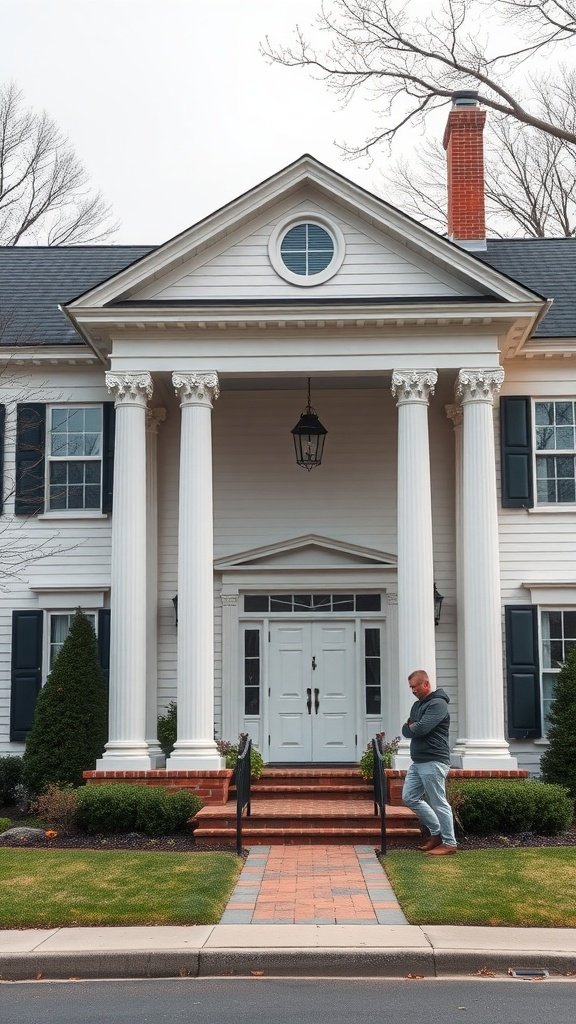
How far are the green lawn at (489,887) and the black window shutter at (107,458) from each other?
736 cm

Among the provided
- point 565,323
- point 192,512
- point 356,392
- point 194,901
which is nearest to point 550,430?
point 565,323

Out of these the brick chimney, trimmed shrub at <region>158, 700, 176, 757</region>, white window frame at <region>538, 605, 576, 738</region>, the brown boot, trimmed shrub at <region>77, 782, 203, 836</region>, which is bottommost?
the brown boot

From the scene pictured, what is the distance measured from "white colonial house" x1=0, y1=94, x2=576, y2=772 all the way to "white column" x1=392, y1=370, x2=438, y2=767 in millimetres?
37

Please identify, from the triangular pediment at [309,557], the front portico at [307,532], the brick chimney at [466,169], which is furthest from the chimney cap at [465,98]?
the triangular pediment at [309,557]

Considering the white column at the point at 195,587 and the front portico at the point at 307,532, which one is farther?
the front portico at the point at 307,532

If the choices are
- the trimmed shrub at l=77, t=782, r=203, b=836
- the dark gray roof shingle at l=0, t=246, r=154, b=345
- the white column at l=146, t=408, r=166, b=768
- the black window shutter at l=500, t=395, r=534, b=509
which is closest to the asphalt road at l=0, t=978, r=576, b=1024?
the trimmed shrub at l=77, t=782, r=203, b=836

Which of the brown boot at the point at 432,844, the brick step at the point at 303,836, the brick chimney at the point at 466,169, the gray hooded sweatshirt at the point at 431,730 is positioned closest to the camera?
the gray hooded sweatshirt at the point at 431,730

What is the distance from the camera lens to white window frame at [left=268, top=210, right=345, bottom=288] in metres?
15.0

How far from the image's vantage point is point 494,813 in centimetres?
1273

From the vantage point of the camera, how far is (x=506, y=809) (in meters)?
12.7

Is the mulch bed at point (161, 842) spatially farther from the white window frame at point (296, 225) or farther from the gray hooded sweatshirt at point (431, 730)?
the white window frame at point (296, 225)

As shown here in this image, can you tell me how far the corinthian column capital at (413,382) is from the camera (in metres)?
14.8

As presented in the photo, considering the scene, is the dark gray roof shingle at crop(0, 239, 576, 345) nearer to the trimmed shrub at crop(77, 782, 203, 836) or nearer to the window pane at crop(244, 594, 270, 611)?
the window pane at crop(244, 594, 270, 611)

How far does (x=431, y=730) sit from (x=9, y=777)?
7172mm
